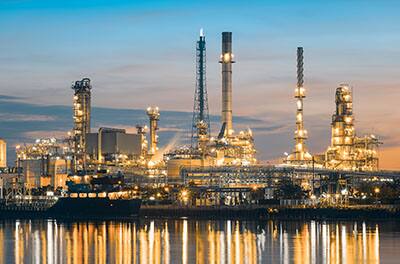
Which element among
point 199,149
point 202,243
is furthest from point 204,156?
point 202,243

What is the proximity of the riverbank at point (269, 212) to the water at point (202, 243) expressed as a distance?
34.1 feet

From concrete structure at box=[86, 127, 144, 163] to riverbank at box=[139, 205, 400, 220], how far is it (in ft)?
66.4

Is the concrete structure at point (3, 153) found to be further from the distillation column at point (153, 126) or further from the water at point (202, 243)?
the water at point (202, 243)

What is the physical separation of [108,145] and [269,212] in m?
30.4

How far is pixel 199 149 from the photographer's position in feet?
438

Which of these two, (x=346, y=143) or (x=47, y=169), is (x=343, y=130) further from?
(x=47, y=169)

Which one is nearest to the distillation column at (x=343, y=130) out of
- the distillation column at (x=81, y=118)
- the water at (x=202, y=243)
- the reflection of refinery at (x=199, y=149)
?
the reflection of refinery at (x=199, y=149)

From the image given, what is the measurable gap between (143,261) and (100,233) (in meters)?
23.0

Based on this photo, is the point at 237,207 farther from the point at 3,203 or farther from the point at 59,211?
the point at 3,203

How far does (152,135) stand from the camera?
455ft

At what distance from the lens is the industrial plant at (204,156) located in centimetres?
13100

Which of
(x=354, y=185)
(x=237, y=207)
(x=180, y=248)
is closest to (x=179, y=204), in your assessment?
(x=237, y=207)

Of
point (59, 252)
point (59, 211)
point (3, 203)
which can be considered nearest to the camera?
point (59, 252)

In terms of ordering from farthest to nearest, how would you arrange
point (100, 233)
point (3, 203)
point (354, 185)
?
point (354, 185)
point (3, 203)
point (100, 233)
